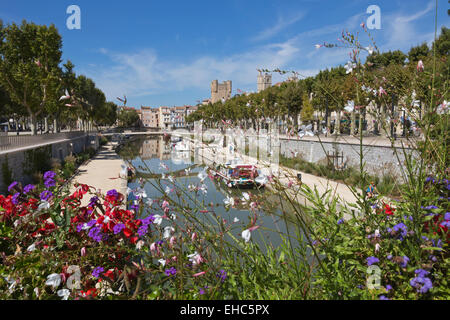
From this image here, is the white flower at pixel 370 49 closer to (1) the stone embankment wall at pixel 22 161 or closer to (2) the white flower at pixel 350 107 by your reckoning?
(2) the white flower at pixel 350 107

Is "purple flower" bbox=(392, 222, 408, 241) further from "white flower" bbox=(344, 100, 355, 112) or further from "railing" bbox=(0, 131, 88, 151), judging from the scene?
"railing" bbox=(0, 131, 88, 151)

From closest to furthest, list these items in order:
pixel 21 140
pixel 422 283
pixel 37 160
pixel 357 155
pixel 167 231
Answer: pixel 422 283 → pixel 167 231 → pixel 21 140 → pixel 37 160 → pixel 357 155

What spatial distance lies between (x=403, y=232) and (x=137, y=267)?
5.91 feet

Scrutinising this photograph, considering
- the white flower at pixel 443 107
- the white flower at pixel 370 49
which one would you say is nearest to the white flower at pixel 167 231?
the white flower at pixel 370 49

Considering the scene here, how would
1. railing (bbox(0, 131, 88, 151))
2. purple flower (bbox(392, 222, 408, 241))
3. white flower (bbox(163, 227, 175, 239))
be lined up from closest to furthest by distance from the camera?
purple flower (bbox(392, 222, 408, 241)) → white flower (bbox(163, 227, 175, 239)) → railing (bbox(0, 131, 88, 151))

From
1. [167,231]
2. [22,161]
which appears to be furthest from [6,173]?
[167,231]

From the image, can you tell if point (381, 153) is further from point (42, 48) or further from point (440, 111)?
point (42, 48)

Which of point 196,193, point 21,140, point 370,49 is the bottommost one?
Result: point 196,193

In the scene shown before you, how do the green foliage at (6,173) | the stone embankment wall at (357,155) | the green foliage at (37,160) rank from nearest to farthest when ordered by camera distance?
the green foliage at (6,173) < the green foliage at (37,160) < the stone embankment wall at (357,155)

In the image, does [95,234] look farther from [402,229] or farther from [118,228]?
[402,229]

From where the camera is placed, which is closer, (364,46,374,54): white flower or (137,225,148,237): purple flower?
(364,46,374,54): white flower

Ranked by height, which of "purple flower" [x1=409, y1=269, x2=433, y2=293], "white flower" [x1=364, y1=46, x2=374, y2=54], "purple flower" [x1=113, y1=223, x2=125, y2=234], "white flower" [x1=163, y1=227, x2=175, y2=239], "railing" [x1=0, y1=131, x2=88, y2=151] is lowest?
"purple flower" [x1=409, y1=269, x2=433, y2=293]

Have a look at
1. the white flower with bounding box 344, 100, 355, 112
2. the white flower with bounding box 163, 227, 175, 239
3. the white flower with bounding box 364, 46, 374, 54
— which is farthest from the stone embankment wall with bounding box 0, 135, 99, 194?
the white flower with bounding box 364, 46, 374, 54
